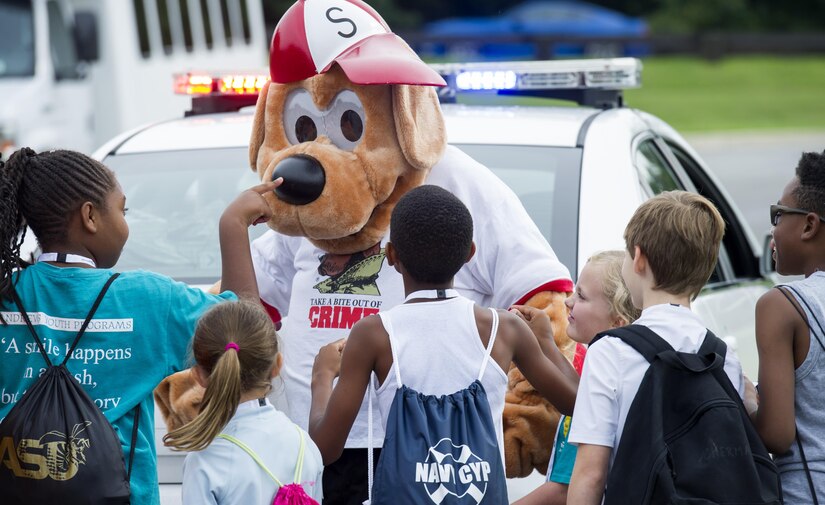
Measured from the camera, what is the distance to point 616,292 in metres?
3.24

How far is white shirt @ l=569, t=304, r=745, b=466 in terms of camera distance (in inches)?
107

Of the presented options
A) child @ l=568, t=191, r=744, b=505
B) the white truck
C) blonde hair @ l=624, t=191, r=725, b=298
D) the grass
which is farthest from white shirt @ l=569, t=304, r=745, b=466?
the grass

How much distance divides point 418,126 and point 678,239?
0.83 m

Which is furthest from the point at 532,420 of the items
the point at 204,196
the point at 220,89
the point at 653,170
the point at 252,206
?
the point at 220,89

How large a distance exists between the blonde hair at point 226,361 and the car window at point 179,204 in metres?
1.30

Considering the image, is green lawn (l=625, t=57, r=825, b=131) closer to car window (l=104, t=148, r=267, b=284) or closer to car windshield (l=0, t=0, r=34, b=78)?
car windshield (l=0, t=0, r=34, b=78)

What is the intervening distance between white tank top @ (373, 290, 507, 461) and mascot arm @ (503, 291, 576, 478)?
0.46m

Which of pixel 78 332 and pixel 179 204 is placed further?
pixel 179 204

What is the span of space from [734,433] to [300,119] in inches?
57.5

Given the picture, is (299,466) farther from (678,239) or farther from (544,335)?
(678,239)

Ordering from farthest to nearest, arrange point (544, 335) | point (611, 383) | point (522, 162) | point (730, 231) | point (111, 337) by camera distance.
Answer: point (730, 231), point (522, 162), point (544, 335), point (111, 337), point (611, 383)

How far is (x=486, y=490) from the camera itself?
8.93ft

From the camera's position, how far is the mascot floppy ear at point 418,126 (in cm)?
329

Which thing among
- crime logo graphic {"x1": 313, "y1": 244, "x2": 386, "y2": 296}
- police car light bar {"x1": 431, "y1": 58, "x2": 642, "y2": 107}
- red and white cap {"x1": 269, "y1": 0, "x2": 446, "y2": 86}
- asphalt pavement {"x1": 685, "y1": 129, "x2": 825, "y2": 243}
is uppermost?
red and white cap {"x1": 269, "y1": 0, "x2": 446, "y2": 86}
